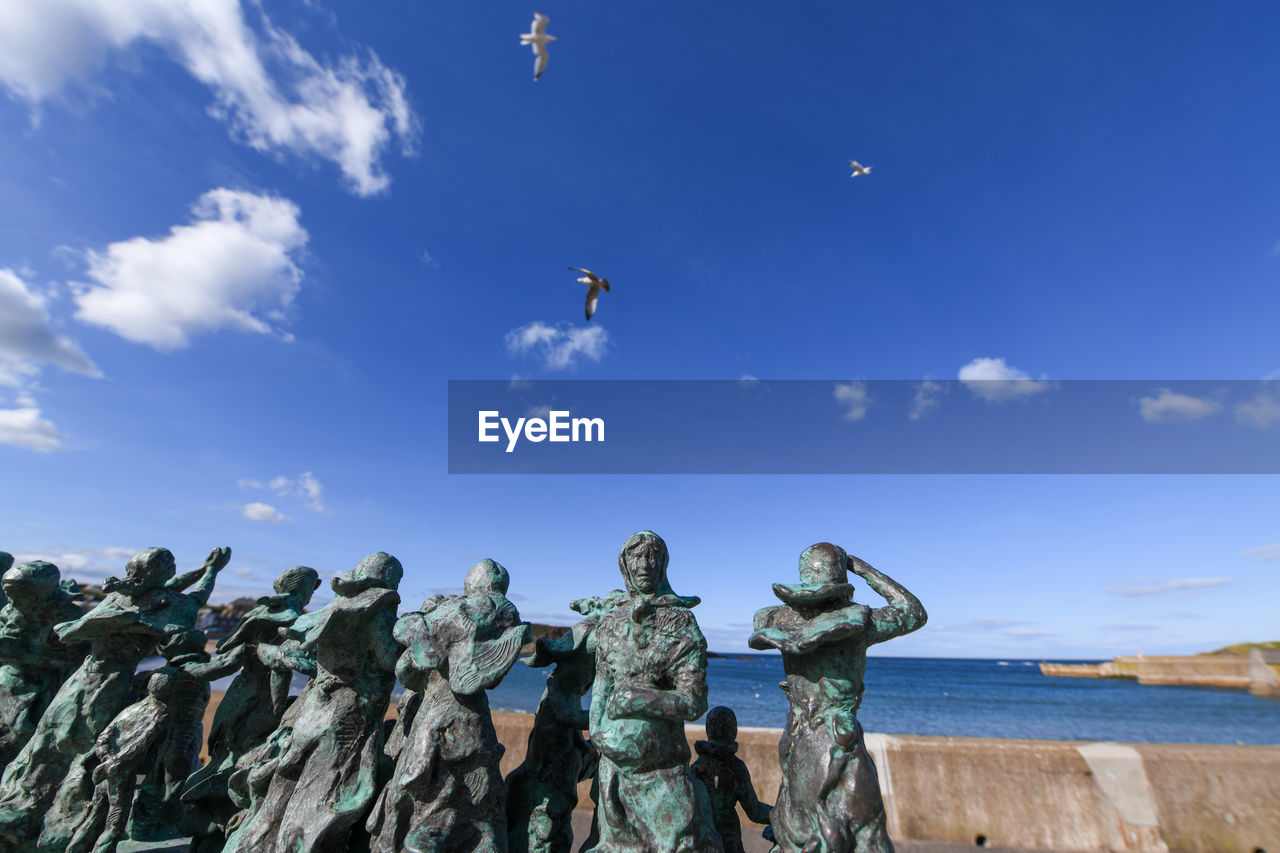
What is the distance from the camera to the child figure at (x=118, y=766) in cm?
417

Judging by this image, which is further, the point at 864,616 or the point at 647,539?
the point at 647,539

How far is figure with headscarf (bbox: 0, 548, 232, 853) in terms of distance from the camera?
4.22 metres

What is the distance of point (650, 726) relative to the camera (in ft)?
10.4

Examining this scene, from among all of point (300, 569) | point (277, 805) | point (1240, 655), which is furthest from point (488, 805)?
point (1240, 655)

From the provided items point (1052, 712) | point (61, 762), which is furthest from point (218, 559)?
point (1052, 712)

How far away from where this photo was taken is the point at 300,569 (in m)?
5.06

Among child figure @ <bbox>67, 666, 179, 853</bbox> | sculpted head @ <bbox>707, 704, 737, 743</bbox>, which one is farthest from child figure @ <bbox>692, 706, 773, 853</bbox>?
child figure @ <bbox>67, 666, 179, 853</bbox>

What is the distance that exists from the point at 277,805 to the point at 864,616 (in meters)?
3.65

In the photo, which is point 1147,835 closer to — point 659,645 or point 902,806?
point 902,806

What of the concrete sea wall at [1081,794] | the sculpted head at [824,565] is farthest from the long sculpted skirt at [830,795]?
the concrete sea wall at [1081,794]

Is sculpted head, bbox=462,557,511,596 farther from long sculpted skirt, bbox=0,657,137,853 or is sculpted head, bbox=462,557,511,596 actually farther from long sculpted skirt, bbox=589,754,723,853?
long sculpted skirt, bbox=0,657,137,853

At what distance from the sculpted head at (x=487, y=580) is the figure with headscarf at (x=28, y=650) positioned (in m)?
3.92

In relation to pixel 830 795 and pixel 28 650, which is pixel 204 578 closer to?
pixel 28 650

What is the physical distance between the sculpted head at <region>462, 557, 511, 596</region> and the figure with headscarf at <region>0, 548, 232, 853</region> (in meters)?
2.72
